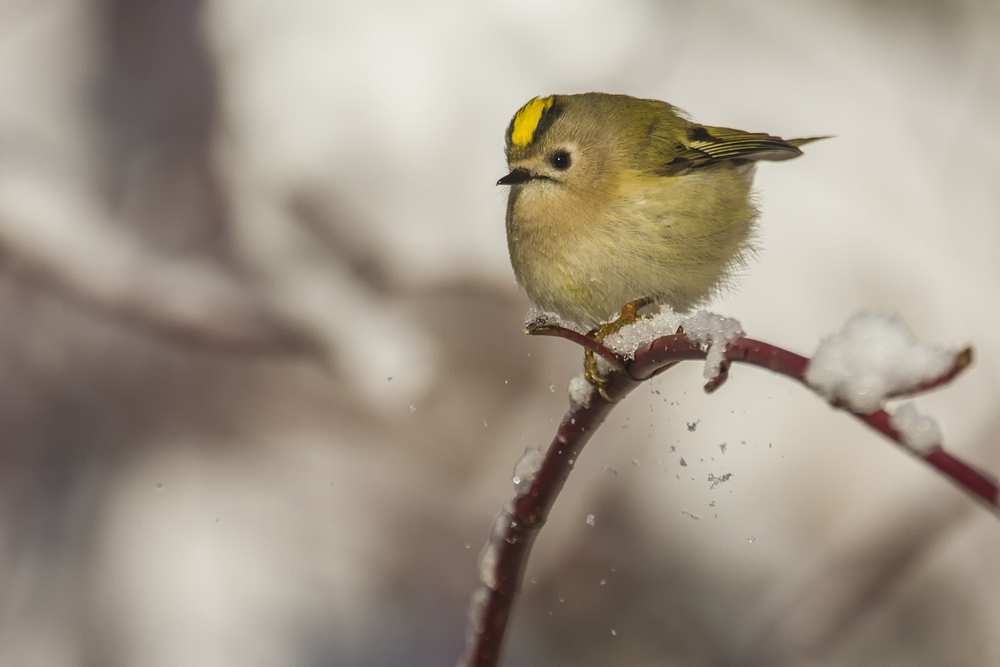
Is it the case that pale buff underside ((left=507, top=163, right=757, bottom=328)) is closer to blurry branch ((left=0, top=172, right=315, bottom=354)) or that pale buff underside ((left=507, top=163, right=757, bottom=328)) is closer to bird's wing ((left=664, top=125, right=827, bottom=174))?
bird's wing ((left=664, top=125, right=827, bottom=174))

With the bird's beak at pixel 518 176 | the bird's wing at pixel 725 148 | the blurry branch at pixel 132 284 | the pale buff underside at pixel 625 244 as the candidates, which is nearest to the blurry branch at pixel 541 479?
the pale buff underside at pixel 625 244

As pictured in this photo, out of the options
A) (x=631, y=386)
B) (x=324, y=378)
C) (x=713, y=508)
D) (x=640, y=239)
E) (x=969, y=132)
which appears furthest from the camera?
(x=324, y=378)

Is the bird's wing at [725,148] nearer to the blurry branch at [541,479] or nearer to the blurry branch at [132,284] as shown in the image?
the blurry branch at [541,479]

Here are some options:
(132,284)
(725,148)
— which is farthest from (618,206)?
(132,284)

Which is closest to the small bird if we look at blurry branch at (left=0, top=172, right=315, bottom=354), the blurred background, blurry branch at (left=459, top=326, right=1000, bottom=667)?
blurry branch at (left=459, top=326, right=1000, bottom=667)

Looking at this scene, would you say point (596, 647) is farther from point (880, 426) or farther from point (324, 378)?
point (880, 426)

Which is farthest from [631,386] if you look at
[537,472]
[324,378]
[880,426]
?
[324,378]

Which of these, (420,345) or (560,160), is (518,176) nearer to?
(560,160)
